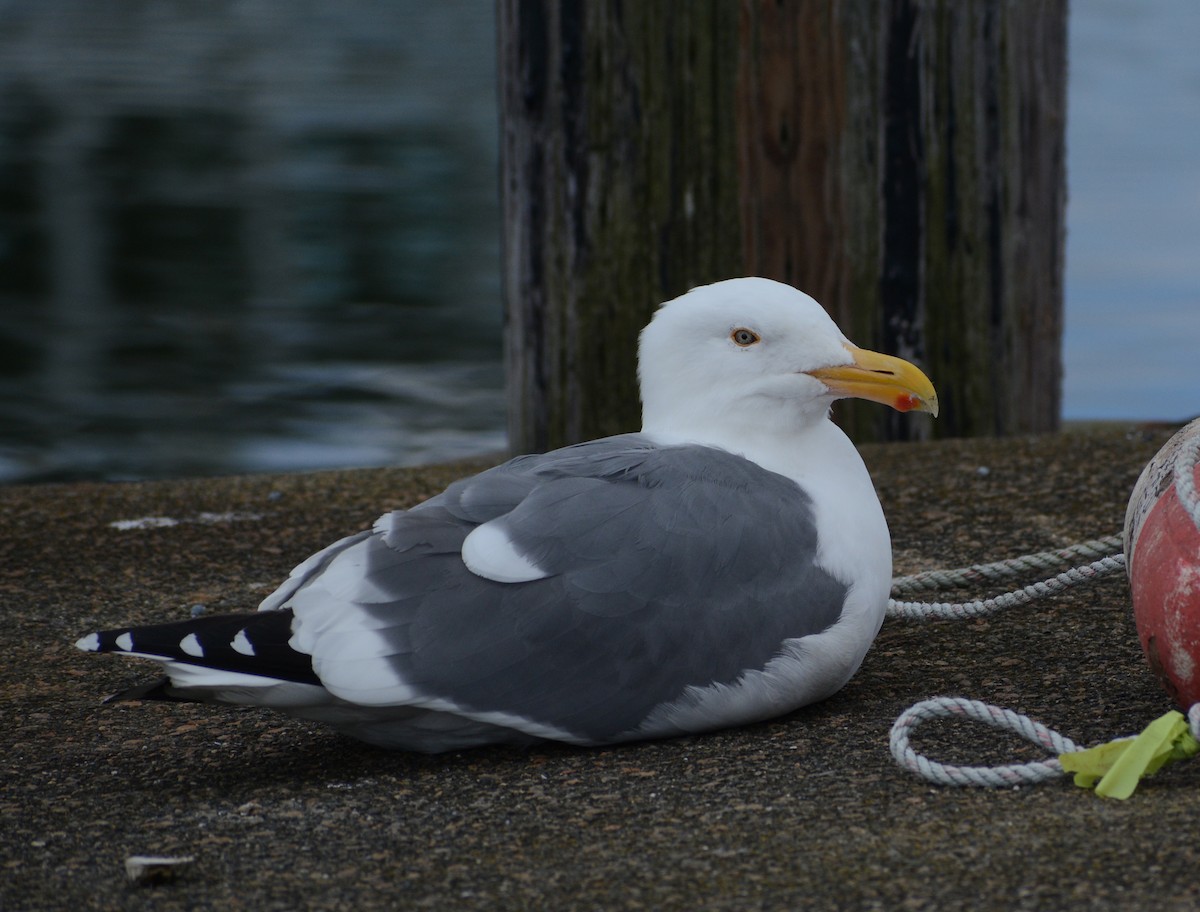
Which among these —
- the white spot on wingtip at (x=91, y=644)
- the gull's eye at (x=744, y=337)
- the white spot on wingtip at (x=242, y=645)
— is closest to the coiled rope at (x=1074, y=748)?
the gull's eye at (x=744, y=337)

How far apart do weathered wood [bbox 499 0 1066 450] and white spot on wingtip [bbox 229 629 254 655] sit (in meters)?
2.46

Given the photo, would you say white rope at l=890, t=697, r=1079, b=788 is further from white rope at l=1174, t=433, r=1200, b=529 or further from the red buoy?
white rope at l=1174, t=433, r=1200, b=529

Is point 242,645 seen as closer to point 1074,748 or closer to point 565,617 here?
point 565,617

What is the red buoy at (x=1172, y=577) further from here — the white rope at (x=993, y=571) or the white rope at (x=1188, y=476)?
the white rope at (x=993, y=571)

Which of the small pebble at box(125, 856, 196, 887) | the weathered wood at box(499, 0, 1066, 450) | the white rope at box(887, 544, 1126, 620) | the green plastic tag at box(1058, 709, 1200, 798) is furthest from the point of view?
the weathered wood at box(499, 0, 1066, 450)

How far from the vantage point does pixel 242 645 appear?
98.7 inches

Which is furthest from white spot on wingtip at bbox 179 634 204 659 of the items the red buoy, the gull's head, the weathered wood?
the weathered wood

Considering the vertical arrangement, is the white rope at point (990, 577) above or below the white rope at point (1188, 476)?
below

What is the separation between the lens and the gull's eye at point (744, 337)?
9.69ft

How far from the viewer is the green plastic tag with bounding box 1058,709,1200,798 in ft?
7.40

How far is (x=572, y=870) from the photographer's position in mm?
2111

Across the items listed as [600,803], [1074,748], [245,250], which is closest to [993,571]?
[1074,748]

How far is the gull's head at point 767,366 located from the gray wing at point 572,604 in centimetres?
27

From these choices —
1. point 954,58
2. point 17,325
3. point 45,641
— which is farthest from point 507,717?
point 17,325
